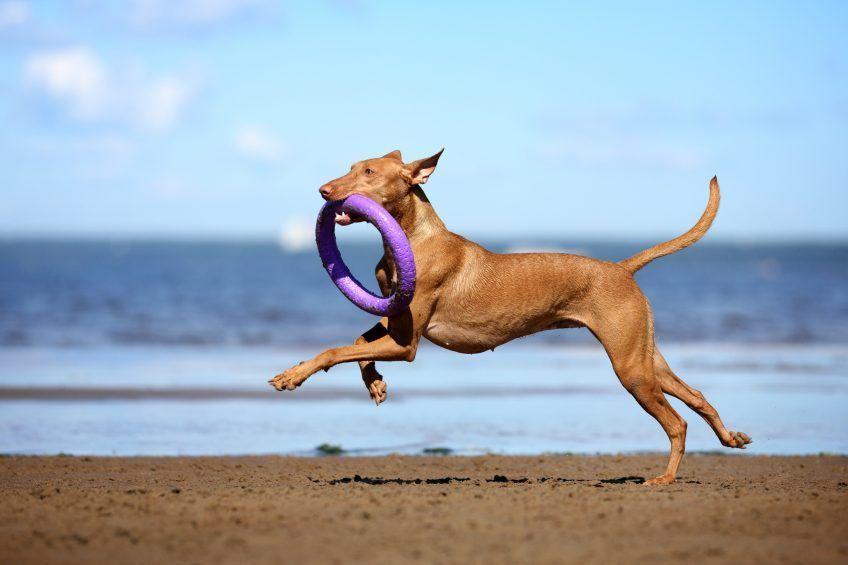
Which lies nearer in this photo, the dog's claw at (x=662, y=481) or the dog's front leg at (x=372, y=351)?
the dog's front leg at (x=372, y=351)

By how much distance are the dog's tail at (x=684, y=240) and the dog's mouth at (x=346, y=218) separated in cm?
224

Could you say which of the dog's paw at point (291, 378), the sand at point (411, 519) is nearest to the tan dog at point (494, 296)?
the dog's paw at point (291, 378)

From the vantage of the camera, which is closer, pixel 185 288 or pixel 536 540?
pixel 536 540

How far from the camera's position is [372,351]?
27.3ft

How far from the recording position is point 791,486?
8602mm

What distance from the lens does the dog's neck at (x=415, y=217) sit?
8.79 m

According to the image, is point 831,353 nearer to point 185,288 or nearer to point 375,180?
point 375,180

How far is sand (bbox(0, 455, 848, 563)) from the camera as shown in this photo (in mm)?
5867

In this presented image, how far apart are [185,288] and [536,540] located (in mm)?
41637

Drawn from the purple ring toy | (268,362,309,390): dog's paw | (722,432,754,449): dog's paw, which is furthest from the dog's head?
(722,432,754,449): dog's paw

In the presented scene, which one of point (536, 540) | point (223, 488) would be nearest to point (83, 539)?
point (223, 488)

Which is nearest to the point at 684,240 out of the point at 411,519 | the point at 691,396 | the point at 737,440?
the point at 691,396

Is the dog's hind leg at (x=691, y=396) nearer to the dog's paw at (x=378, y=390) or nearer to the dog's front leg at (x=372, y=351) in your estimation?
the dog's front leg at (x=372, y=351)

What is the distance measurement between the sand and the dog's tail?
1830 mm
